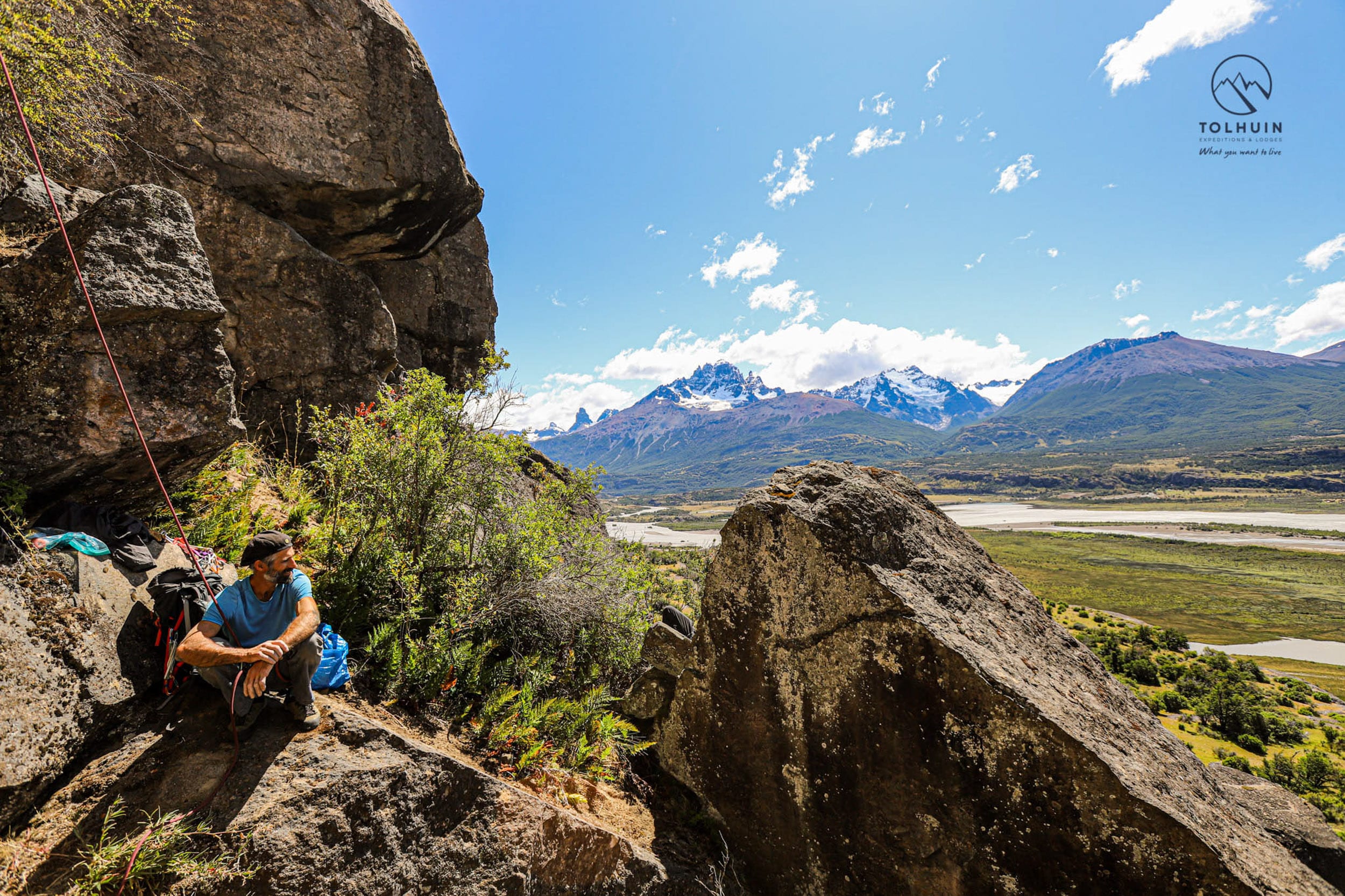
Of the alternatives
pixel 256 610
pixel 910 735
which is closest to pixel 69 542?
pixel 256 610

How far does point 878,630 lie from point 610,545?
8.27 metres

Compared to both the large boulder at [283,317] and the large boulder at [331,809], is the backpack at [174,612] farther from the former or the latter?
the large boulder at [283,317]

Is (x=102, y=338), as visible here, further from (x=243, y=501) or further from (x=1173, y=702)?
(x=1173, y=702)

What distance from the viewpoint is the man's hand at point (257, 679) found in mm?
4566

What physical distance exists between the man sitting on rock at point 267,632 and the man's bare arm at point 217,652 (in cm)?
1

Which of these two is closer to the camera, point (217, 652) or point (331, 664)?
point (217, 652)

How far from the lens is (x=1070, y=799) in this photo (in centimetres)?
490

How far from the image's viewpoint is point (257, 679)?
459cm

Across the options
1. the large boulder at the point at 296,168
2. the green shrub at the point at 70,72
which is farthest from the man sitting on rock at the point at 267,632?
the large boulder at the point at 296,168

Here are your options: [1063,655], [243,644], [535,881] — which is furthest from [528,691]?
[1063,655]

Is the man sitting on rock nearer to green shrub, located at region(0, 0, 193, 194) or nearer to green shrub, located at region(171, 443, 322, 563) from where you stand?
green shrub, located at region(171, 443, 322, 563)

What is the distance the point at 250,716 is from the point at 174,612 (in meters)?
1.42

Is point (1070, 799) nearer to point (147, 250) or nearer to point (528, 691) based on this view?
point (528, 691)

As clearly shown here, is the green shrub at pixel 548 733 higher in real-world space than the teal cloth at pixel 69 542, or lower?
lower
